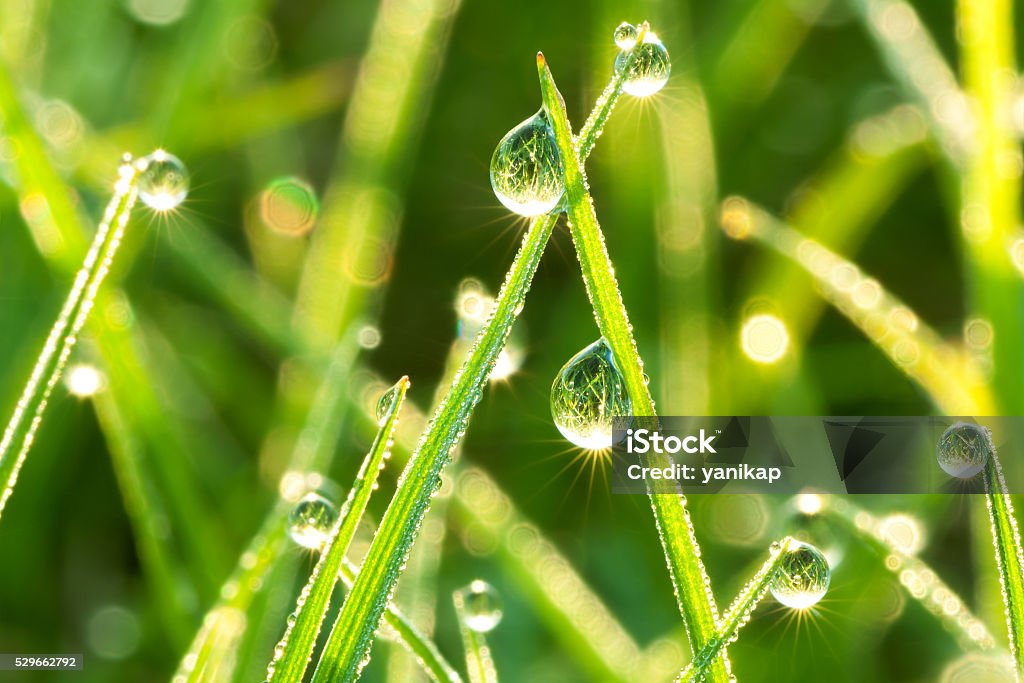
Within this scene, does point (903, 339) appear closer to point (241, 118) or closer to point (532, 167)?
point (532, 167)

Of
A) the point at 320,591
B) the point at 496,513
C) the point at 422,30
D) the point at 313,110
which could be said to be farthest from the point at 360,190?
the point at 320,591

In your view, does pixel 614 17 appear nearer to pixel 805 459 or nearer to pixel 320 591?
pixel 805 459

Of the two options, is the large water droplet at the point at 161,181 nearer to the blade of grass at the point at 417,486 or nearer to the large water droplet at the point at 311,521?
the large water droplet at the point at 311,521

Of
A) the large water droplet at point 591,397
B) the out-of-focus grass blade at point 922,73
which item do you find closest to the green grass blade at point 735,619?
the large water droplet at point 591,397

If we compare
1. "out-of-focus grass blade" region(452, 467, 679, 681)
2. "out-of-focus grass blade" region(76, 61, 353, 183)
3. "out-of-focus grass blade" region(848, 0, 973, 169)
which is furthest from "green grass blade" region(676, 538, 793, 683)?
"out-of-focus grass blade" region(76, 61, 353, 183)

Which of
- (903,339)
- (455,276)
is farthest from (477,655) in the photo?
(455,276)

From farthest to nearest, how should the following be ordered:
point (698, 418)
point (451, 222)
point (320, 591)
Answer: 1. point (451, 222)
2. point (698, 418)
3. point (320, 591)
